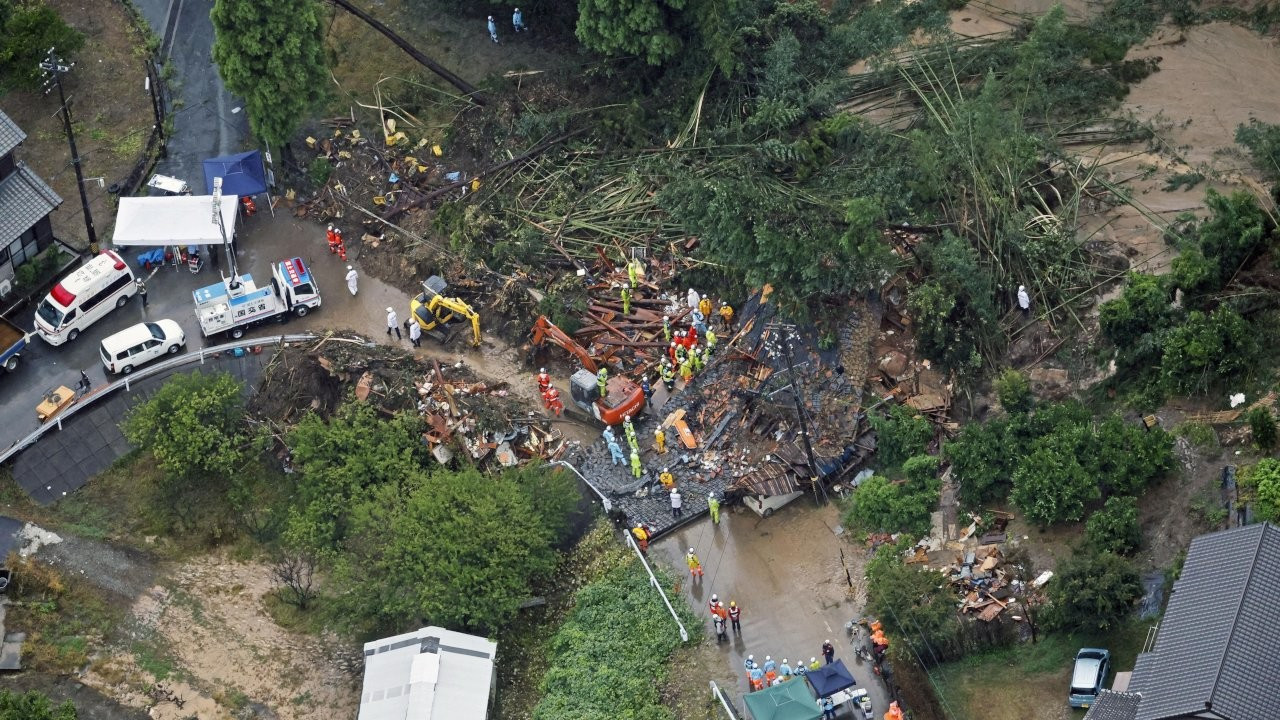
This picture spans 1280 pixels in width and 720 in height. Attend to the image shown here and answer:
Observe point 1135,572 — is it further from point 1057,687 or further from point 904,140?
point 904,140

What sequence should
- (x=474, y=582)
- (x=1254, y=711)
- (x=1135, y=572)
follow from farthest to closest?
1. (x=474, y=582)
2. (x=1135, y=572)
3. (x=1254, y=711)

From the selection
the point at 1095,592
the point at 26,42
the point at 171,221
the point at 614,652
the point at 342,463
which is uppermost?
the point at 26,42

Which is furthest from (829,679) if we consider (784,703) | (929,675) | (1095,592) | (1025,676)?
(1095,592)

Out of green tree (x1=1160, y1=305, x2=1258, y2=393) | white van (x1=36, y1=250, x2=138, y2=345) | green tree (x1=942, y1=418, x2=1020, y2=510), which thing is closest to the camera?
green tree (x1=1160, y1=305, x2=1258, y2=393)

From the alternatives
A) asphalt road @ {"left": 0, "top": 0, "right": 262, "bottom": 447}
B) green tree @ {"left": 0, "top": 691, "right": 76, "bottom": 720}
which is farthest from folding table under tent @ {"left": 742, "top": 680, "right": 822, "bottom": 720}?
asphalt road @ {"left": 0, "top": 0, "right": 262, "bottom": 447}

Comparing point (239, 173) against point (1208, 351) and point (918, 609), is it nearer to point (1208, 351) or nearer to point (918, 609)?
point (918, 609)

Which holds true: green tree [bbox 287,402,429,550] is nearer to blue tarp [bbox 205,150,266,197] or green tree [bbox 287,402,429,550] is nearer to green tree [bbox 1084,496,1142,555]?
blue tarp [bbox 205,150,266,197]

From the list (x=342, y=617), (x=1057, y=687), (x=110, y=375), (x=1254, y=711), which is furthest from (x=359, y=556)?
(x=1254, y=711)
